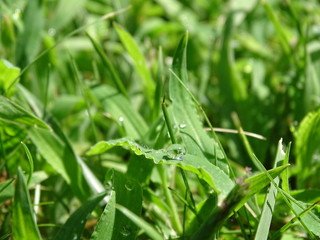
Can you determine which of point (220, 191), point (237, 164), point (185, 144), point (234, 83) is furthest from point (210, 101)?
point (220, 191)

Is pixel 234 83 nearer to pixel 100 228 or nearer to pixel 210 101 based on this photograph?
pixel 210 101

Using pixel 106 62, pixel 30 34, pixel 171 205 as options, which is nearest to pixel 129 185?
pixel 171 205

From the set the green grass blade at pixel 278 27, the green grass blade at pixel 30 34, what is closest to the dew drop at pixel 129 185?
the green grass blade at pixel 30 34

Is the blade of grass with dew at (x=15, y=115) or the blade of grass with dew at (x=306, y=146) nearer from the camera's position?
the blade of grass with dew at (x=15, y=115)

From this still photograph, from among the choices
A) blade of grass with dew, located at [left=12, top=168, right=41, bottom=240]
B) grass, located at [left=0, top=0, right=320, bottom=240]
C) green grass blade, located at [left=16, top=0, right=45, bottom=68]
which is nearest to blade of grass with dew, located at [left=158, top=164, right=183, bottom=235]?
grass, located at [left=0, top=0, right=320, bottom=240]

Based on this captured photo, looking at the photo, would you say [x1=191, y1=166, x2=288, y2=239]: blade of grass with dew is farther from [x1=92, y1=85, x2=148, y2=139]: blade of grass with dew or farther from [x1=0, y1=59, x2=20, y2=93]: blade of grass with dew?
[x1=0, y1=59, x2=20, y2=93]: blade of grass with dew

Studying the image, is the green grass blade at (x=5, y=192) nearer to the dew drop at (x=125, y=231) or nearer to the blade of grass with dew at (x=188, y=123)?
the dew drop at (x=125, y=231)
